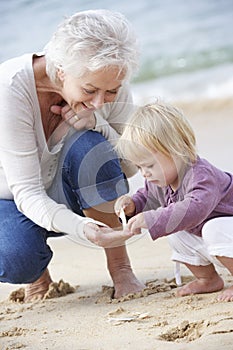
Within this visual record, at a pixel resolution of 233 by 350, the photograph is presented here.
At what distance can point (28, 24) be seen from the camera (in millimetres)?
9953

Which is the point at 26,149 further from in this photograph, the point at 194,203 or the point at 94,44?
the point at 194,203

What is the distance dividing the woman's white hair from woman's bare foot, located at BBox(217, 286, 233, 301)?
2.76 ft

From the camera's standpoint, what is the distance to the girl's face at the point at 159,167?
9.57 ft

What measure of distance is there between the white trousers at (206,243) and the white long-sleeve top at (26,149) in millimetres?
374

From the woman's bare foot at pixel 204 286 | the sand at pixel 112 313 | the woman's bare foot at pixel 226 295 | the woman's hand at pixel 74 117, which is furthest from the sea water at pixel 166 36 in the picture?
the woman's bare foot at pixel 226 295

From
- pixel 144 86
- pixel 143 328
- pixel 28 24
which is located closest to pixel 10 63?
pixel 143 328

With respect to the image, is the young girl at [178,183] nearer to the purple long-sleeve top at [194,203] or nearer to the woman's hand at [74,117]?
the purple long-sleeve top at [194,203]

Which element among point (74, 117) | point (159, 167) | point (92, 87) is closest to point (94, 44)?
point (92, 87)

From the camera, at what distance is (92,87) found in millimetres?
2957

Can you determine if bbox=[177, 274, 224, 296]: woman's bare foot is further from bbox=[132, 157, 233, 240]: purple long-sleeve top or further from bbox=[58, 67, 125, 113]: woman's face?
bbox=[58, 67, 125, 113]: woman's face

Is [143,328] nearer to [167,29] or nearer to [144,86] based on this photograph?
[144,86]

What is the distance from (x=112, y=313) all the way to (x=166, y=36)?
280 inches

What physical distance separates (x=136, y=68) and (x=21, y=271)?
0.89m

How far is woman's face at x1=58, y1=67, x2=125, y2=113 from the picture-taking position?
2935 mm
